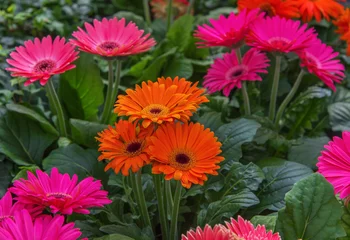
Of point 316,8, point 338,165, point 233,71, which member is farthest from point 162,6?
point 338,165

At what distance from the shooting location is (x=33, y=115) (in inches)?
54.9

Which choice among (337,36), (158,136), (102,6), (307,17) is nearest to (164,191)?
(158,136)

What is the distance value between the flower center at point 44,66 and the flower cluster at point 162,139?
1.08 feet

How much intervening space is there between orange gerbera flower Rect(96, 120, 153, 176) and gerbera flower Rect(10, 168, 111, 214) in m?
0.06

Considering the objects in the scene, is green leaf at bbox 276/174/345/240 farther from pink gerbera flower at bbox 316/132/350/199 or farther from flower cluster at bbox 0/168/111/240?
flower cluster at bbox 0/168/111/240

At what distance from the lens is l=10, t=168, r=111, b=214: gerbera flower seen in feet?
2.99

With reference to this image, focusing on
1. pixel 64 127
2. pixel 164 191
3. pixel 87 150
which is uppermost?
pixel 64 127

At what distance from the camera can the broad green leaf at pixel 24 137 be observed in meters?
1.41

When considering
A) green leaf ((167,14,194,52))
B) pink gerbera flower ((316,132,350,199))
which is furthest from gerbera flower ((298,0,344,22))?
pink gerbera flower ((316,132,350,199))

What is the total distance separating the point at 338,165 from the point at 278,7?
26.4 inches

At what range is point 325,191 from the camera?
978 mm

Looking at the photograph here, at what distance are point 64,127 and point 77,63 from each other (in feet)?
0.67

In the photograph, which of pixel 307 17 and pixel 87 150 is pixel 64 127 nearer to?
pixel 87 150

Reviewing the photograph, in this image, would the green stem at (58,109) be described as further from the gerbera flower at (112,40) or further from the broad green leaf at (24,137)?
the gerbera flower at (112,40)
